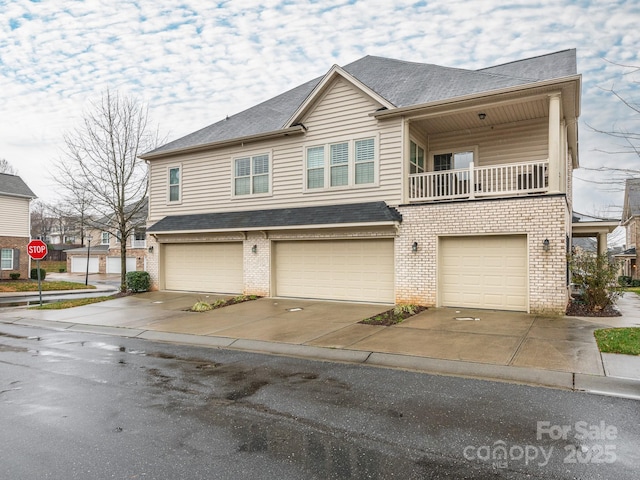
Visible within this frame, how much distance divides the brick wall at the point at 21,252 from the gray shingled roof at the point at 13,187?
3055 millimetres

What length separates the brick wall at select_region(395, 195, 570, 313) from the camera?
418 inches

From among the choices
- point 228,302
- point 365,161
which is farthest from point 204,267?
point 365,161

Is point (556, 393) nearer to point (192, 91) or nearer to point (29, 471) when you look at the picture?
point (29, 471)

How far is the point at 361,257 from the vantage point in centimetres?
1373

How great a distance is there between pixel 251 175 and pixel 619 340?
498 inches

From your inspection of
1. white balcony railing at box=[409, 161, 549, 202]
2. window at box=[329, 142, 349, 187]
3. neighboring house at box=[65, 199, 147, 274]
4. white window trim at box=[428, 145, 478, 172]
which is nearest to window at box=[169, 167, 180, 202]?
window at box=[329, 142, 349, 187]

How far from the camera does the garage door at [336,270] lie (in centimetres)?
1338

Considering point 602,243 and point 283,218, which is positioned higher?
point 283,218

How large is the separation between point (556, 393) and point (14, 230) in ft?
111

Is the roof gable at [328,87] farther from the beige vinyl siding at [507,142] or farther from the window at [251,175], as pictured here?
the beige vinyl siding at [507,142]

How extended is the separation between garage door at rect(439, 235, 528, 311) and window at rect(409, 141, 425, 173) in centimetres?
281

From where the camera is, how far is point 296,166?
49.4ft

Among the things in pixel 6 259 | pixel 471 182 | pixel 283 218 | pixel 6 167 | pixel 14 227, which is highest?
pixel 6 167

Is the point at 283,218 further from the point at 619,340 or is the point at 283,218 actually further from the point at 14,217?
the point at 14,217
